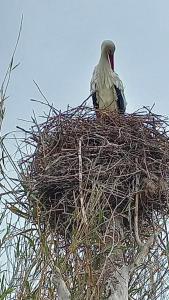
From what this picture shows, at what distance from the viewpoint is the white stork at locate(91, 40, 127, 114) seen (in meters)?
5.43

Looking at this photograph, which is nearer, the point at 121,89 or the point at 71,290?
the point at 71,290

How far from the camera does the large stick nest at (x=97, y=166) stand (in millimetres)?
3814

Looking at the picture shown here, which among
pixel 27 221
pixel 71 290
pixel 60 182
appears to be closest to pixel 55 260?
pixel 71 290

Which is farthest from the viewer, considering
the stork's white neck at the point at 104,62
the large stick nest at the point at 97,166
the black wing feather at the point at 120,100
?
the stork's white neck at the point at 104,62

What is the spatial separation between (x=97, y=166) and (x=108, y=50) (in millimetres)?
2105

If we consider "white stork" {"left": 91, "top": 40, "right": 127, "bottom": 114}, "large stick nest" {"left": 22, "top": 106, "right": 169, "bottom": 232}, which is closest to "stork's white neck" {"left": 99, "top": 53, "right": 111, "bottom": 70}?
"white stork" {"left": 91, "top": 40, "right": 127, "bottom": 114}

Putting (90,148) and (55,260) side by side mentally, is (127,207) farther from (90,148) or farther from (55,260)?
(55,260)

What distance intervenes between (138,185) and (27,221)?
27.9 inches

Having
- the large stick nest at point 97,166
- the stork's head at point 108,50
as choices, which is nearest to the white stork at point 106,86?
the stork's head at point 108,50

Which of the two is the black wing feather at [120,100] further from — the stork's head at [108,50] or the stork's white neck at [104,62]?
the stork's head at [108,50]

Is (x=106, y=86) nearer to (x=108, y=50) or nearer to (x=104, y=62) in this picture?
(x=104, y=62)

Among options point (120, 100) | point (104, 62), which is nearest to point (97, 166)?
point (120, 100)

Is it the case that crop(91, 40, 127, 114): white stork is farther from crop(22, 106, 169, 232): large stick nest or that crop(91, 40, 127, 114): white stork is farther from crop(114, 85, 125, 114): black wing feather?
A: crop(22, 106, 169, 232): large stick nest

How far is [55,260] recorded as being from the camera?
324cm
